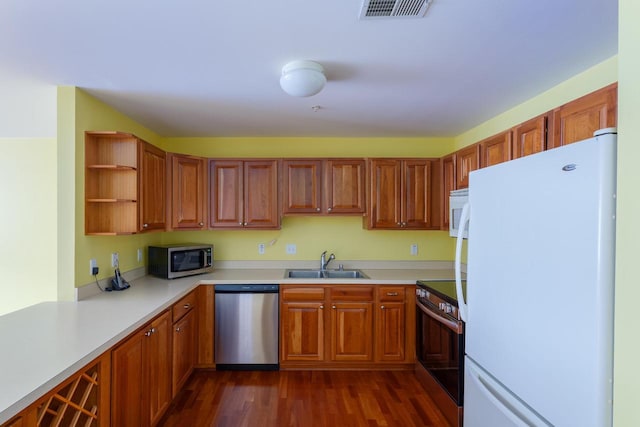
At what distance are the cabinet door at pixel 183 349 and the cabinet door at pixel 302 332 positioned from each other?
2.54 feet

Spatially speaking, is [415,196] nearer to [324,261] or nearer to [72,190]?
[324,261]

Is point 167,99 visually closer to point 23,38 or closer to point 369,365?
point 23,38

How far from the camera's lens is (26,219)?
137 inches

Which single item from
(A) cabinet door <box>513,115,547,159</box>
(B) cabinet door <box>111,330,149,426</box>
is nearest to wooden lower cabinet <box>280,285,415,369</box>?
(B) cabinet door <box>111,330,149,426</box>

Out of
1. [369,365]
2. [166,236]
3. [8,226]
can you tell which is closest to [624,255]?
[369,365]

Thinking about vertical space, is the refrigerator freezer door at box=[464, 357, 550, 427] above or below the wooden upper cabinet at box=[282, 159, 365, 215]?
below

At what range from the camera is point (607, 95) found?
131 cm

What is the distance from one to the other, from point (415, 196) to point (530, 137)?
1.38 m

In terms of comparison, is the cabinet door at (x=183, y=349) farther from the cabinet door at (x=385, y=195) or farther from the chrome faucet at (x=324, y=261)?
the cabinet door at (x=385, y=195)

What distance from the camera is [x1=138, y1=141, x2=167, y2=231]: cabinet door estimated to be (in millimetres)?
2445

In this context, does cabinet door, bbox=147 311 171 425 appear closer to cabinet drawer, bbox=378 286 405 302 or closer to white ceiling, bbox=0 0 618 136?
white ceiling, bbox=0 0 618 136

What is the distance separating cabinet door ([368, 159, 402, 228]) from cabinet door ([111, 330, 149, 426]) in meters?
2.15

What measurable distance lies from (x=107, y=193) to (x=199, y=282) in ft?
3.41

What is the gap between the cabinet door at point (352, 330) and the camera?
9.50 feet
